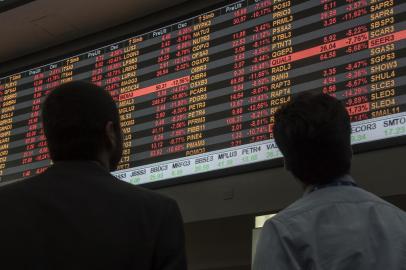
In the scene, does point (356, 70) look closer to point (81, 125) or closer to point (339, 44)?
point (339, 44)

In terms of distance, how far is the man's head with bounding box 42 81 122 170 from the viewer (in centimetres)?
142

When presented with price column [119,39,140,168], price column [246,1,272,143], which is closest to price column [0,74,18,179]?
price column [119,39,140,168]

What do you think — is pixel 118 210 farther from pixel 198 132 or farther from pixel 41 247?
pixel 198 132

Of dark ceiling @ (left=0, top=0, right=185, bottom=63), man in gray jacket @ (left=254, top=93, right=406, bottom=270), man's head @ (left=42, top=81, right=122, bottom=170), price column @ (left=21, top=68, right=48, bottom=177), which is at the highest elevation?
dark ceiling @ (left=0, top=0, right=185, bottom=63)

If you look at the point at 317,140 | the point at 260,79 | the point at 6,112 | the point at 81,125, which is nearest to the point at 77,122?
the point at 81,125

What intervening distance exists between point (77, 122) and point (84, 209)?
185 mm

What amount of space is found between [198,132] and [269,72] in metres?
0.44

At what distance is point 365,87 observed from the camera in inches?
115

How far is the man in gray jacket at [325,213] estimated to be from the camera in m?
1.29

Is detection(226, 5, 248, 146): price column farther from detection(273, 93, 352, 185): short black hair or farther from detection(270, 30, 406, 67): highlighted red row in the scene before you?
detection(273, 93, 352, 185): short black hair

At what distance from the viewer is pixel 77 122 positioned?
1411 mm

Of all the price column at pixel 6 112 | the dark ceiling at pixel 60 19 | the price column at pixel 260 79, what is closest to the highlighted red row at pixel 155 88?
the price column at pixel 260 79

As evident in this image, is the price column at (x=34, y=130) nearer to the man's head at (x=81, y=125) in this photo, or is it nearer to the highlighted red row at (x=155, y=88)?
Answer: the highlighted red row at (x=155, y=88)

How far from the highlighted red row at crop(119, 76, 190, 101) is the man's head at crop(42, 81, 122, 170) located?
2.07 meters
